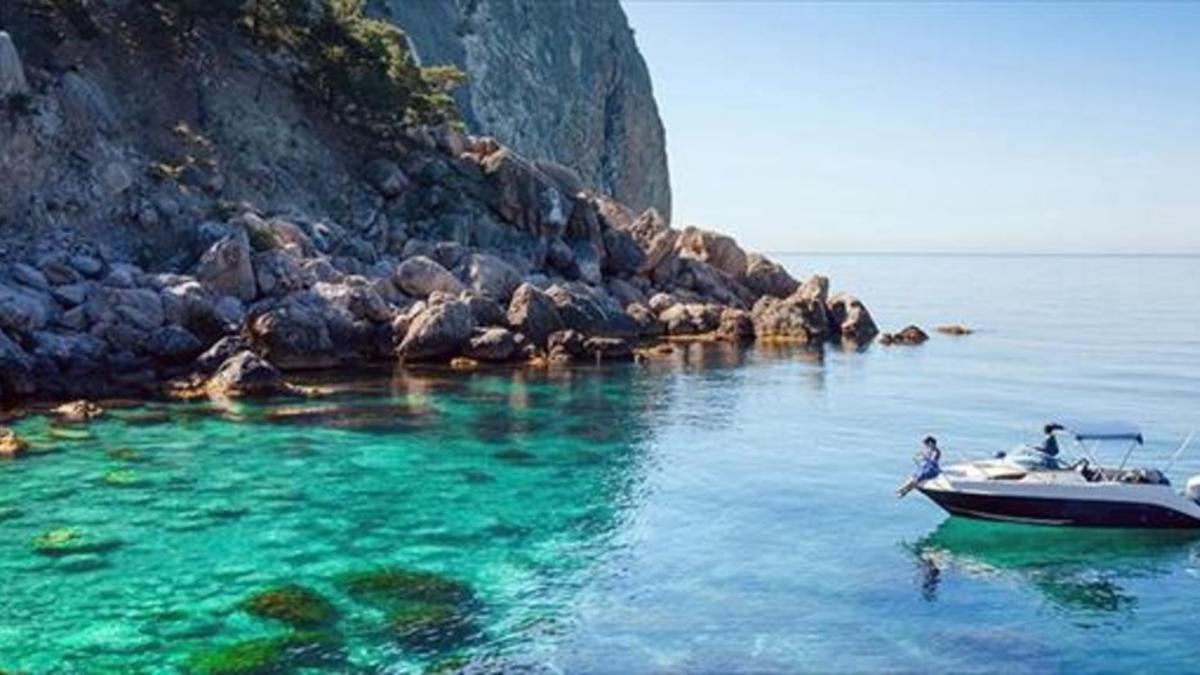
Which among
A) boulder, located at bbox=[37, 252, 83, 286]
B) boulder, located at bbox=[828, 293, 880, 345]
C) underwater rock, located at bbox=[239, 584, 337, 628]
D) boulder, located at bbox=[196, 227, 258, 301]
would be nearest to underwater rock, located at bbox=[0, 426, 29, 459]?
boulder, located at bbox=[37, 252, 83, 286]

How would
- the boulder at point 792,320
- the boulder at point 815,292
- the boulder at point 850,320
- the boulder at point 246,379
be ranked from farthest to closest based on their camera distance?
the boulder at point 815,292, the boulder at point 850,320, the boulder at point 792,320, the boulder at point 246,379

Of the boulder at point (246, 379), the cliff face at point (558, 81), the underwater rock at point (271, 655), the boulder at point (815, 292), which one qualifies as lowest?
the underwater rock at point (271, 655)

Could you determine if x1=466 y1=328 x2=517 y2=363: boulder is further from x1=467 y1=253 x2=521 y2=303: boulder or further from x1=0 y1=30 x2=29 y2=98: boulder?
x1=0 y1=30 x2=29 y2=98: boulder

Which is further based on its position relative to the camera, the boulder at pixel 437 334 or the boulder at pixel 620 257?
the boulder at pixel 620 257

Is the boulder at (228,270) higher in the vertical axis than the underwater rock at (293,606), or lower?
higher

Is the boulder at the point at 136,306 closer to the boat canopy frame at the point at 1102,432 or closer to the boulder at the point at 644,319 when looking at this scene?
the boulder at the point at 644,319

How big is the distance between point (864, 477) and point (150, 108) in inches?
2138

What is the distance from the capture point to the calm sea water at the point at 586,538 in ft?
72.1

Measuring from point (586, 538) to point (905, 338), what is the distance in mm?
58511

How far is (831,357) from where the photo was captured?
71.2m

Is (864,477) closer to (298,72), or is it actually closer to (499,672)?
(499,672)

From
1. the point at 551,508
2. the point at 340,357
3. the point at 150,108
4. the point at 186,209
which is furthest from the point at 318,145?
the point at 551,508

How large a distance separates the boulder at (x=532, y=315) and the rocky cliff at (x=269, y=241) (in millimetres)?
152

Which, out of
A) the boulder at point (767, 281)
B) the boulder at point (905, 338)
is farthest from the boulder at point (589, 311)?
the boulder at point (767, 281)
